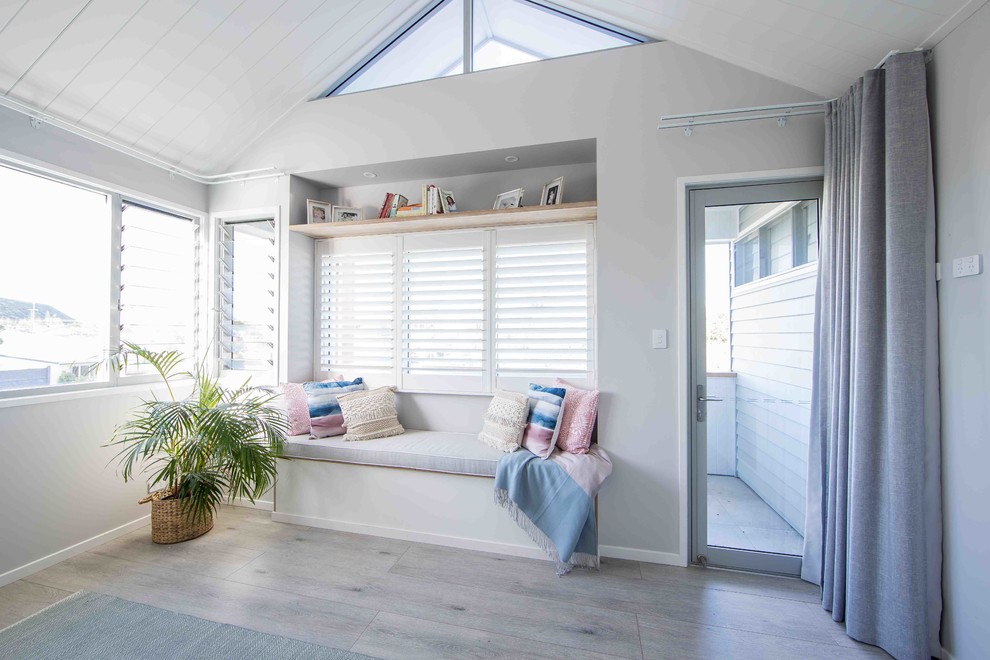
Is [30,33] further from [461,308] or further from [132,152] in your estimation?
[461,308]

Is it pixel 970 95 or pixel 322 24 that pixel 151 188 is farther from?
pixel 970 95

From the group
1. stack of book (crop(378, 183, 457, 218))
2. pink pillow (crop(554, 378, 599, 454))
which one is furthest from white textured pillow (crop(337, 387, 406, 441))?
stack of book (crop(378, 183, 457, 218))

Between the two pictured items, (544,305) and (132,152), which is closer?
(132,152)

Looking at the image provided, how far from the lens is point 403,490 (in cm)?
271

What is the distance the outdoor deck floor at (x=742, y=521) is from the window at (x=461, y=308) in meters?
0.97

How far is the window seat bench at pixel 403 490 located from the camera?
2562 millimetres

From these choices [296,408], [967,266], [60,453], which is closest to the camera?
[967,266]

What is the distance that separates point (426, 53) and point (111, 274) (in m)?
2.58

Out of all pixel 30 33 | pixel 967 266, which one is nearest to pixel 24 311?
pixel 30 33

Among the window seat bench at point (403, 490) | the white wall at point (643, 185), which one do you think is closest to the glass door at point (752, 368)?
the white wall at point (643, 185)

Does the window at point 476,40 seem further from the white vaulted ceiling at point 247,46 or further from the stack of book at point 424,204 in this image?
the stack of book at point 424,204

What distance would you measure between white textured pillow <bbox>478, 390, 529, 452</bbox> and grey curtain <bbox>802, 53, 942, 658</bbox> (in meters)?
1.56

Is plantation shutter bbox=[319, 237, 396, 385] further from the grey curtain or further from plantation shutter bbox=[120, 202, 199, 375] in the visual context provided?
the grey curtain

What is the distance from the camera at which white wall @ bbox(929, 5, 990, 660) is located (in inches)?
60.1
